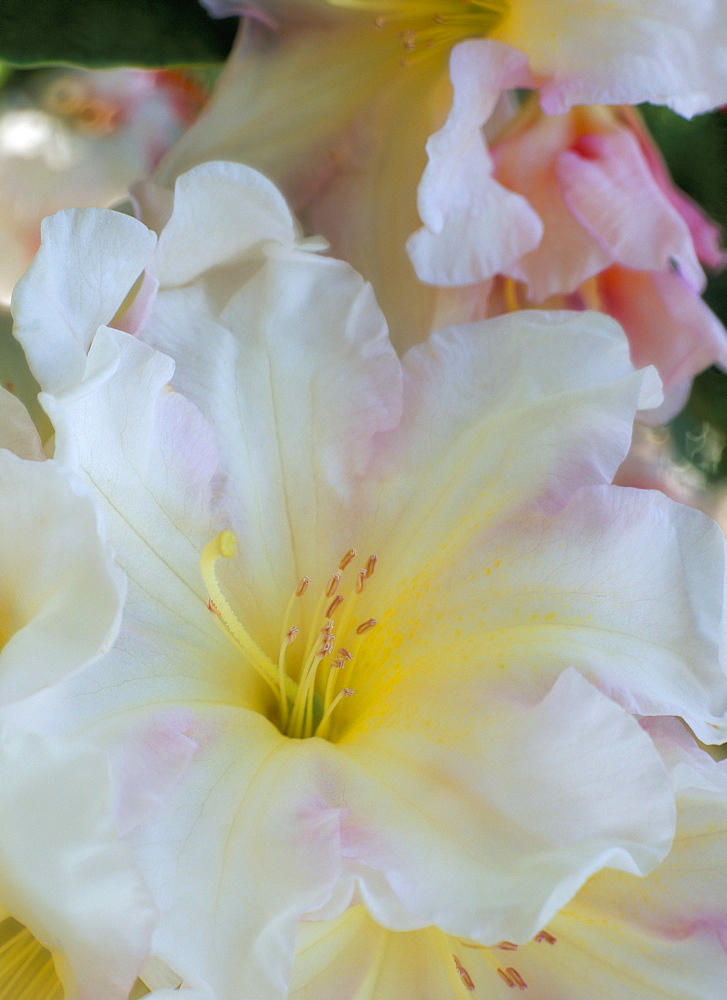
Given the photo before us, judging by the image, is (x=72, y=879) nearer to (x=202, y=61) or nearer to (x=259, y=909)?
(x=259, y=909)

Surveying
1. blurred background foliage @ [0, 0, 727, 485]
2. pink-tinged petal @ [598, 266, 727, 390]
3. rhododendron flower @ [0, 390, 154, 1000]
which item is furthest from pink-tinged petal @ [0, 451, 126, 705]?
pink-tinged petal @ [598, 266, 727, 390]

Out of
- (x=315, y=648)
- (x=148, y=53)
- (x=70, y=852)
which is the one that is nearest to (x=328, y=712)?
(x=315, y=648)

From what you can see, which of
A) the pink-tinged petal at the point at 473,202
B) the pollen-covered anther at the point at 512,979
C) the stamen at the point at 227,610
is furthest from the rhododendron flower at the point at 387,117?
the pollen-covered anther at the point at 512,979

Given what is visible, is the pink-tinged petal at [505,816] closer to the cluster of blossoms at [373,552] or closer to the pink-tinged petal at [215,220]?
the cluster of blossoms at [373,552]

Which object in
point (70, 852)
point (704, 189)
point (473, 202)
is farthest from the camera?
point (704, 189)

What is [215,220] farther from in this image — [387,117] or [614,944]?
[614,944]

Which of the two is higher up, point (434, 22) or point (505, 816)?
point (434, 22)
